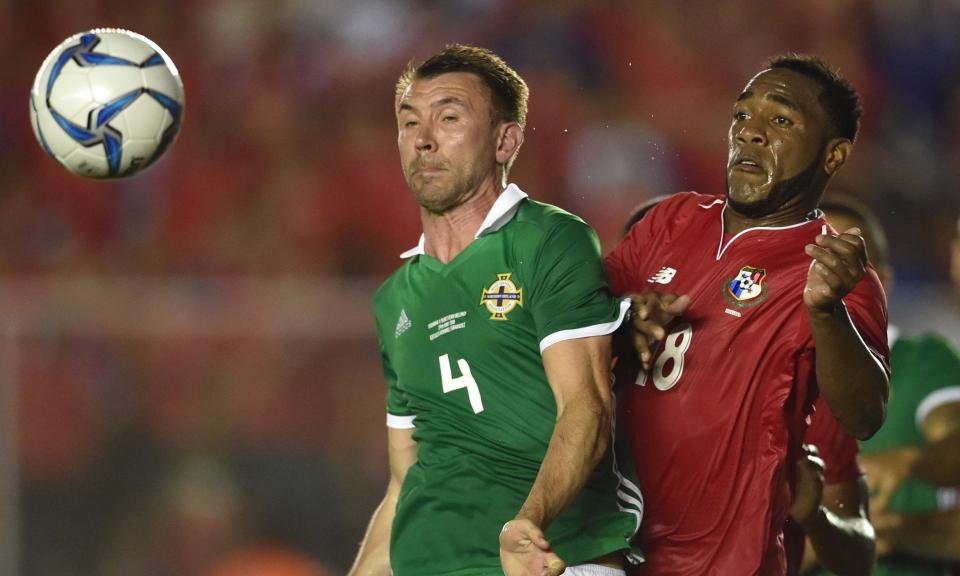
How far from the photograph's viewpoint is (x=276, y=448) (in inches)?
300

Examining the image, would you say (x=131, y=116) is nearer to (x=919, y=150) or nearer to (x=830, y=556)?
(x=830, y=556)

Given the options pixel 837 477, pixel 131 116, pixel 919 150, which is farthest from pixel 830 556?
pixel 919 150

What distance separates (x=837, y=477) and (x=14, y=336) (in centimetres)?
465

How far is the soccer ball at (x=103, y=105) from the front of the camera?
178 inches

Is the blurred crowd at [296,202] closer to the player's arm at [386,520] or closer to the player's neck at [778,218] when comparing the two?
the player's arm at [386,520]

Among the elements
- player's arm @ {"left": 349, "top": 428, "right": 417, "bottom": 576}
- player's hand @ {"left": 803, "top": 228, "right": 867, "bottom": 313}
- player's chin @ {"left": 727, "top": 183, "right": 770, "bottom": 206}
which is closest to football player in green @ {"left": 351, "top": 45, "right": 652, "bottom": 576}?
player's arm @ {"left": 349, "top": 428, "right": 417, "bottom": 576}

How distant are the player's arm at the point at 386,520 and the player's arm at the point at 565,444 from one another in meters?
0.84

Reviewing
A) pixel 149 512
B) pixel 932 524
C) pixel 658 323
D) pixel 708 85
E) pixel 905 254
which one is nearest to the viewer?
pixel 658 323

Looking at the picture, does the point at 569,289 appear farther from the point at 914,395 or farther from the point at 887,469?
the point at 914,395

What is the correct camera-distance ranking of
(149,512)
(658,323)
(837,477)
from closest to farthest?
(658,323) → (837,477) → (149,512)

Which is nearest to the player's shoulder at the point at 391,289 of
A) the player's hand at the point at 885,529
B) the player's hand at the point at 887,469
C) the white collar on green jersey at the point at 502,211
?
the white collar on green jersey at the point at 502,211

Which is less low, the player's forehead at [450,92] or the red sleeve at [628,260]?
the player's forehead at [450,92]

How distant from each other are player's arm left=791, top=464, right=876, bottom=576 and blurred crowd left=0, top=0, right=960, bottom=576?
338 centimetres

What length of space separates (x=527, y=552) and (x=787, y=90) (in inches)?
64.1
